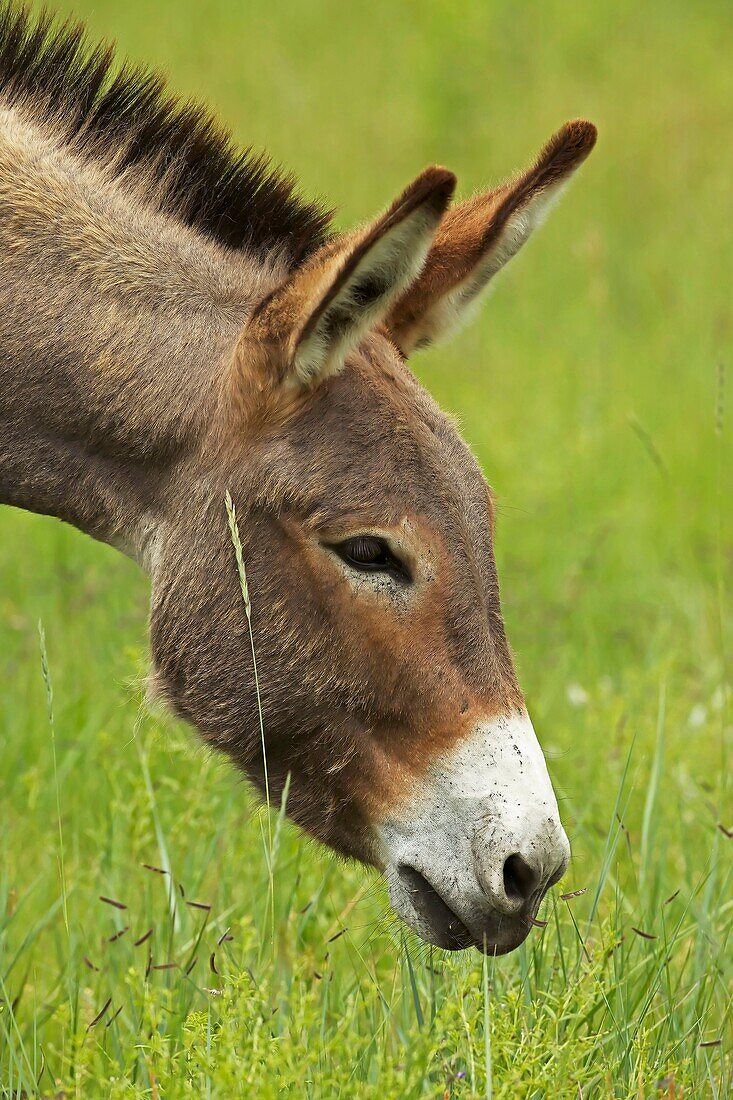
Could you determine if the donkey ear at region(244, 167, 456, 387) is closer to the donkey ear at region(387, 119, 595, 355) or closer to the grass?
the donkey ear at region(387, 119, 595, 355)

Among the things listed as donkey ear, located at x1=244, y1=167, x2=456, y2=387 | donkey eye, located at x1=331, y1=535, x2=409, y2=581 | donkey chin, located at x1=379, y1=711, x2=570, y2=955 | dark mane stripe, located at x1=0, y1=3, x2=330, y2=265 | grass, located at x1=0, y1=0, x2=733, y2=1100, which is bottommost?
grass, located at x1=0, y1=0, x2=733, y2=1100

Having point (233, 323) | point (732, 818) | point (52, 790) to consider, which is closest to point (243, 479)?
point (233, 323)

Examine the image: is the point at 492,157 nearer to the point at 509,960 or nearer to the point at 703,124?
the point at 703,124

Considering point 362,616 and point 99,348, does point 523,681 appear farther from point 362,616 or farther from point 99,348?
point 99,348

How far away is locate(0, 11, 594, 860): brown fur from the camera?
2.66 meters

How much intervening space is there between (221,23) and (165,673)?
1334cm

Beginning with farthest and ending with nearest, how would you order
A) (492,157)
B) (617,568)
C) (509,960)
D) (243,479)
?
(492,157), (617,568), (509,960), (243,479)

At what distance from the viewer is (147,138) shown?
3102 millimetres

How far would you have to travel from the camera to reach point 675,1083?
2.54 metres

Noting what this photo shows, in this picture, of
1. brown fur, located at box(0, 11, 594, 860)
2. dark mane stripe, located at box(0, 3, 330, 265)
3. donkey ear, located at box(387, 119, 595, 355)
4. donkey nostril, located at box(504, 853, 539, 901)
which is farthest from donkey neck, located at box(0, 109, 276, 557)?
donkey nostril, located at box(504, 853, 539, 901)

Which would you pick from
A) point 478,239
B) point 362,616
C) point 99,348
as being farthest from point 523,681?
point 99,348

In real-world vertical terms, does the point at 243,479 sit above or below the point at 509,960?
above

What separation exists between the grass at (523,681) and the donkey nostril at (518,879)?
7.0 inches

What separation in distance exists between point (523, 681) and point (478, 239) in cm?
252
